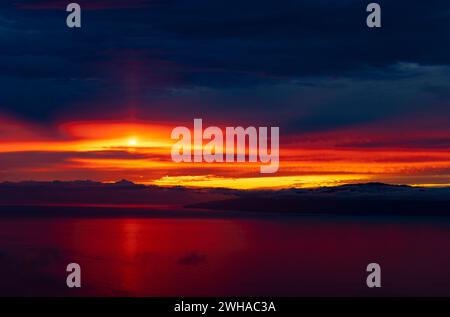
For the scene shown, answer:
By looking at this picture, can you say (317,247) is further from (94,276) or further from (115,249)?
(94,276)

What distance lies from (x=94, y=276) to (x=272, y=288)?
70.3ft

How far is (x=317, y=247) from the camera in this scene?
111312 mm

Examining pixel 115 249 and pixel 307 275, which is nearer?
pixel 307 275

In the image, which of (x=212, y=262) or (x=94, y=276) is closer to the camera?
(x=94, y=276)

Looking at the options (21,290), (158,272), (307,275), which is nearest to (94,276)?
(158,272)

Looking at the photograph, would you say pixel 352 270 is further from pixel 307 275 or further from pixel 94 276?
pixel 94 276
